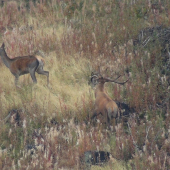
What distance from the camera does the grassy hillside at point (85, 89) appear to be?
5320mm

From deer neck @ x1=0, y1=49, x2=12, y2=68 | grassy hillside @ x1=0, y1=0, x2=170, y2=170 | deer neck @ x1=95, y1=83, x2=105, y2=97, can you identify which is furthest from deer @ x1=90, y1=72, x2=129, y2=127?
deer neck @ x1=0, y1=49, x2=12, y2=68

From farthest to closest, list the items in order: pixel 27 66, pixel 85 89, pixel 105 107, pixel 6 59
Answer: pixel 6 59
pixel 27 66
pixel 85 89
pixel 105 107

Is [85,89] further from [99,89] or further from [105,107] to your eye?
[105,107]

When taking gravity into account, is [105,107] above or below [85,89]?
below

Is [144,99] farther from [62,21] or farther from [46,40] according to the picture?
[62,21]

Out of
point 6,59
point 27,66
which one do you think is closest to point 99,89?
point 27,66

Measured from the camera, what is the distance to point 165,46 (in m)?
7.88

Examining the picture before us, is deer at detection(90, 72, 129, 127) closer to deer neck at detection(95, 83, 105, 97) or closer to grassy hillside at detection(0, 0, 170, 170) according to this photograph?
deer neck at detection(95, 83, 105, 97)

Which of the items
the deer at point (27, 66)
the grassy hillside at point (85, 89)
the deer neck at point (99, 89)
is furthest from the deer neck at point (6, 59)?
the deer neck at point (99, 89)

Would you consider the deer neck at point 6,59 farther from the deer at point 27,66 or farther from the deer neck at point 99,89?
the deer neck at point 99,89

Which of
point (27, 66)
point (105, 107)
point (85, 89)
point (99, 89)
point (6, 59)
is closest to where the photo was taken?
point (105, 107)

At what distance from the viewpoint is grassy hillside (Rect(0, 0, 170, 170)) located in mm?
5320

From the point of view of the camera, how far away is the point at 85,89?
7.24 meters

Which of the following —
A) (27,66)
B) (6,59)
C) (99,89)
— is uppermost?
(6,59)
